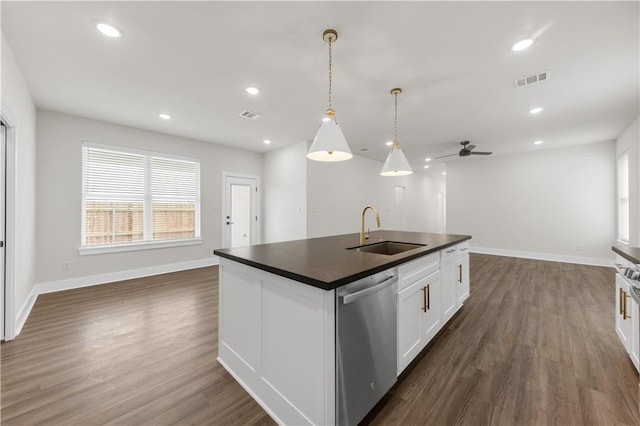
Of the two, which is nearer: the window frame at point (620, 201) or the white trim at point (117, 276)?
the white trim at point (117, 276)

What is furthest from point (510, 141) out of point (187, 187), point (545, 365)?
point (187, 187)

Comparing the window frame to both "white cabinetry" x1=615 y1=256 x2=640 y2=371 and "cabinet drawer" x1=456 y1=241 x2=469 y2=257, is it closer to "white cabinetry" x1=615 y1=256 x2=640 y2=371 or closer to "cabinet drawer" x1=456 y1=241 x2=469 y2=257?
"white cabinetry" x1=615 y1=256 x2=640 y2=371

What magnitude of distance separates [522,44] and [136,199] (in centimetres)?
585

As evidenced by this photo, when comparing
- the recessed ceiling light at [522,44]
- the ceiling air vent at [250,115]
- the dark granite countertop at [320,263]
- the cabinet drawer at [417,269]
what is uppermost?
the ceiling air vent at [250,115]

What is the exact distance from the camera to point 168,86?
313cm

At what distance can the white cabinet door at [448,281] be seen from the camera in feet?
8.47

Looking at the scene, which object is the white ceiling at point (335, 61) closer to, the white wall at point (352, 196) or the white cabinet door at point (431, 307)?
the white wall at point (352, 196)

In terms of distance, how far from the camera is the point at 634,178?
4395 millimetres

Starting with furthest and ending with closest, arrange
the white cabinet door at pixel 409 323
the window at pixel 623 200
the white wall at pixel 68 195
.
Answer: the window at pixel 623 200, the white wall at pixel 68 195, the white cabinet door at pixel 409 323

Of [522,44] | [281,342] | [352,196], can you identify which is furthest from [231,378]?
[352,196]

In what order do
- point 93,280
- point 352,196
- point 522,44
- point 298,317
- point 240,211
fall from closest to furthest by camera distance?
point 298,317 → point 522,44 → point 93,280 → point 240,211 → point 352,196

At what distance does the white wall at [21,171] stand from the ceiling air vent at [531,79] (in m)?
5.04

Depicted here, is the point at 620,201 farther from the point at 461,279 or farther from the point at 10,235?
the point at 10,235

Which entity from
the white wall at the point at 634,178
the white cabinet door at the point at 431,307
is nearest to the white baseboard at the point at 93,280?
the white cabinet door at the point at 431,307
